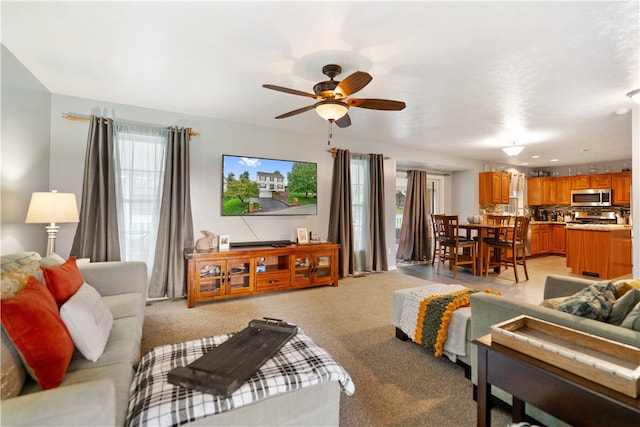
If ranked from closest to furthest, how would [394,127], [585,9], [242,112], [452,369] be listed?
[585,9] → [452,369] → [242,112] → [394,127]

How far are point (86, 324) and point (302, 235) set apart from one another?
3.06 meters

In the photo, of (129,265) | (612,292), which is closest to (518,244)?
(612,292)

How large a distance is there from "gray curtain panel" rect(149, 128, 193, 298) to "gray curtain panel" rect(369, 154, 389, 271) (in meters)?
3.03

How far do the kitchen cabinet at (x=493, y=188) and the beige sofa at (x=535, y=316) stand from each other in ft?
16.9

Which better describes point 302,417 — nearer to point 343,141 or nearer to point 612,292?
point 612,292

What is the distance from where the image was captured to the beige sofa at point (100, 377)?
34.1 inches

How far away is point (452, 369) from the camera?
6.96 feet

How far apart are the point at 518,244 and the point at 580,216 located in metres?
4.23

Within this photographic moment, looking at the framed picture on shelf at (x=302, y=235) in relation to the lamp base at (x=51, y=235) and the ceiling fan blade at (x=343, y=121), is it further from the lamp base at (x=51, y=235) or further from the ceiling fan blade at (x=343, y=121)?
the lamp base at (x=51, y=235)

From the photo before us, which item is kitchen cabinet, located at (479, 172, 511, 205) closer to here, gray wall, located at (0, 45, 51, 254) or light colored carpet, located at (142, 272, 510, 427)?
light colored carpet, located at (142, 272, 510, 427)

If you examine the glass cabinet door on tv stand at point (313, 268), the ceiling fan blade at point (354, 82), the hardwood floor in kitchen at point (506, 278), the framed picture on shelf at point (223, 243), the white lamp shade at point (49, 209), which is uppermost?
the ceiling fan blade at point (354, 82)

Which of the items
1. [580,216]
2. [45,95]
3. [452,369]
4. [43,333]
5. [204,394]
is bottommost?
[452,369]

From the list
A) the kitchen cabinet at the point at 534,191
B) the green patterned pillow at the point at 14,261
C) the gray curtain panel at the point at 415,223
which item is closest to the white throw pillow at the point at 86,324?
the green patterned pillow at the point at 14,261

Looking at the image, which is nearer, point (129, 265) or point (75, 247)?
point (129, 265)
